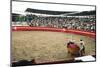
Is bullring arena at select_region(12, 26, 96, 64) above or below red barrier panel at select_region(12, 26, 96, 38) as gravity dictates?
below

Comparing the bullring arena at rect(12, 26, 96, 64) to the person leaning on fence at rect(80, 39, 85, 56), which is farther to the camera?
the person leaning on fence at rect(80, 39, 85, 56)

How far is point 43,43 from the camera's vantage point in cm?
226

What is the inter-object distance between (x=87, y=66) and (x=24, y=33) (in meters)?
0.92

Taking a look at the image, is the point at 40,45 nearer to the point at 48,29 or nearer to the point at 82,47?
the point at 48,29

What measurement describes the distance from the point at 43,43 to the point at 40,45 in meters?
0.04

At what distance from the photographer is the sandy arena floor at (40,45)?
2.14 metres

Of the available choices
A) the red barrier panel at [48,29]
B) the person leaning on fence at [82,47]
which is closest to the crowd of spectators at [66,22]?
the red barrier panel at [48,29]

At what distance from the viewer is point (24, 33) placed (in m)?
2.18

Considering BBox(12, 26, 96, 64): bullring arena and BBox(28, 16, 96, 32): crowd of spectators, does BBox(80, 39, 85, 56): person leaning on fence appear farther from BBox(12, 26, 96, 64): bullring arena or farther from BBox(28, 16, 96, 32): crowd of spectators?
BBox(28, 16, 96, 32): crowd of spectators

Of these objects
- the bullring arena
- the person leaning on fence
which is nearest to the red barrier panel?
the bullring arena

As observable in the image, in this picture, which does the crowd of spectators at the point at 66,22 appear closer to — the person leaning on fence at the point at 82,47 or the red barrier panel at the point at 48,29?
the red barrier panel at the point at 48,29

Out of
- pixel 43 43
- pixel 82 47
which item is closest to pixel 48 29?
pixel 43 43

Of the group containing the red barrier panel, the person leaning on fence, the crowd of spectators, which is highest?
the crowd of spectators

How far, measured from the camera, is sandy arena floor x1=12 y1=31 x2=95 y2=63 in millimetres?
2143
